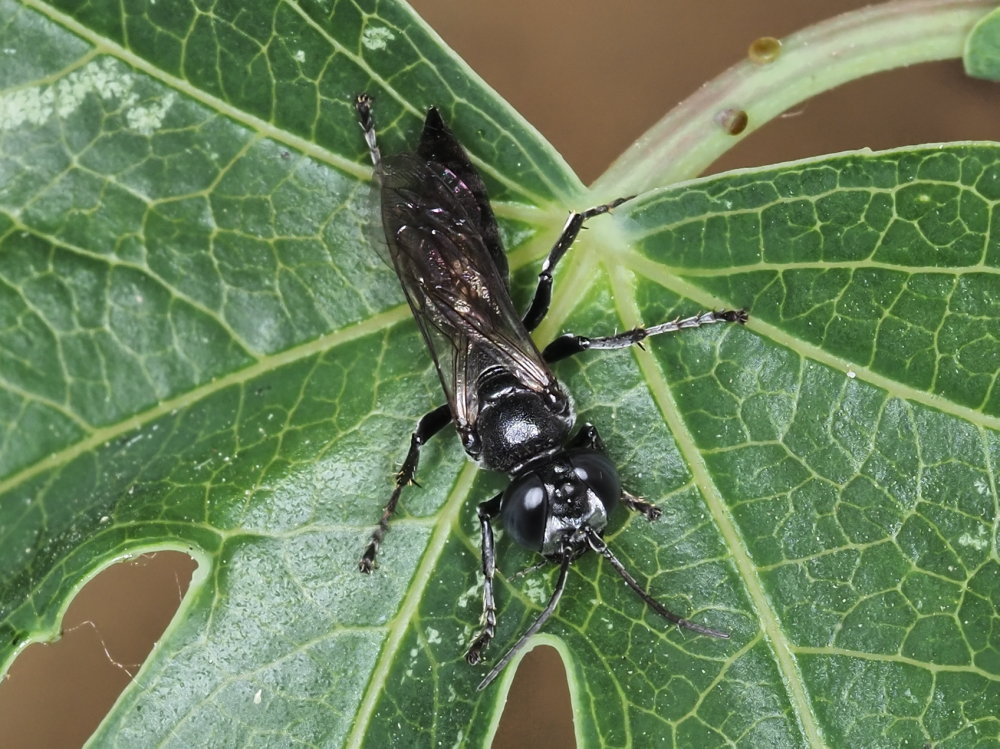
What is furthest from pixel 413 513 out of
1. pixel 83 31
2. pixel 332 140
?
pixel 83 31

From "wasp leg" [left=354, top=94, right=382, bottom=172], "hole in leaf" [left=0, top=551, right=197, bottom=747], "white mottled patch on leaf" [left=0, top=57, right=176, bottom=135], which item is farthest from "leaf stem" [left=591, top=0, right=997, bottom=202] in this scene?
"hole in leaf" [left=0, top=551, right=197, bottom=747]

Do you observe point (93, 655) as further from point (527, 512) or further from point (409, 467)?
point (527, 512)

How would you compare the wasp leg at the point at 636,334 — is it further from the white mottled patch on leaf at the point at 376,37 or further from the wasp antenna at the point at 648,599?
the white mottled patch on leaf at the point at 376,37

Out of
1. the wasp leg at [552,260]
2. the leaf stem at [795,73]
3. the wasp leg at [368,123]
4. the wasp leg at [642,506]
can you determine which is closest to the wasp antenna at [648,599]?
the wasp leg at [642,506]

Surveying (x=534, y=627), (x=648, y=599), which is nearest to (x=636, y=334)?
(x=648, y=599)

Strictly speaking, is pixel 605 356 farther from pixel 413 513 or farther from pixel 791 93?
pixel 791 93

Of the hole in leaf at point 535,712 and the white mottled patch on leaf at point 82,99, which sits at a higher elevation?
the white mottled patch on leaf at point 82,99
